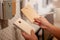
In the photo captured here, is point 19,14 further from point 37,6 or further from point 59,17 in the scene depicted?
point 59,17

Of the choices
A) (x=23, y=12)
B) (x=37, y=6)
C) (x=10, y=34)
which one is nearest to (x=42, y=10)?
(x=37, y=6)

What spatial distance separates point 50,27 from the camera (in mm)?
890

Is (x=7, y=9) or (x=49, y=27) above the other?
(x=7, y=9)

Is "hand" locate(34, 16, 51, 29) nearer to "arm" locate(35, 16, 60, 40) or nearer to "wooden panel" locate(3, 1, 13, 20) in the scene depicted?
"arm" locate(35, 16, 60, 40)

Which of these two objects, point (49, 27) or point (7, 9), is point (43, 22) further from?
point (7, 9)

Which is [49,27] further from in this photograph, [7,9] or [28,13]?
[7,9]

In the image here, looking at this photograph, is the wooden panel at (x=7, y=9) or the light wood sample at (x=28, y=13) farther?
the light wood sample at (x=28, y=13)

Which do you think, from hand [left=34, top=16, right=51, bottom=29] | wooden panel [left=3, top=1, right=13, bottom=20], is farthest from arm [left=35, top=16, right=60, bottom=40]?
wooden panel [left=3, top=1, right=13, bottom=20]

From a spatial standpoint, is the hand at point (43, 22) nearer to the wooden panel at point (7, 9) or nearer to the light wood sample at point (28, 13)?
the light wood sample at point (28, 13)

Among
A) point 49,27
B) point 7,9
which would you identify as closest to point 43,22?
point 49,27

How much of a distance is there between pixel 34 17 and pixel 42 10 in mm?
272

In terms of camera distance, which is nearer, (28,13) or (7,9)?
(7,9)

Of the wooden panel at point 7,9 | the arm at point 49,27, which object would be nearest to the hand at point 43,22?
the arm at point 49,27

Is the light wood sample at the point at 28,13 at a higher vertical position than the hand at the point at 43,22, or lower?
higher
